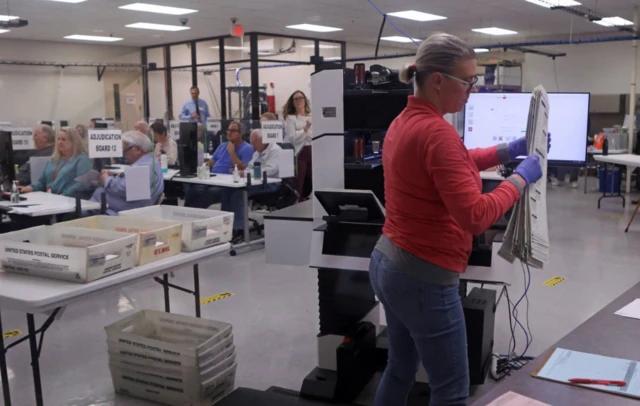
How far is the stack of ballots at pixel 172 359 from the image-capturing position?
256 cm

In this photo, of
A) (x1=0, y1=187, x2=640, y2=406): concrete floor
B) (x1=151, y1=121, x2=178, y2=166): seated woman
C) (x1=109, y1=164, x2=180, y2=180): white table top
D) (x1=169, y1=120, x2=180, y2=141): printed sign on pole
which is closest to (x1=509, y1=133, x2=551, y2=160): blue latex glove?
(x1=0, y1=187, x2=640, y2=406): concrete floor

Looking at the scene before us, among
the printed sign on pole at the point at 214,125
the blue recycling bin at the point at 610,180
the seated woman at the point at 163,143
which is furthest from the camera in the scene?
the blue recycling bin at the point at 610,180

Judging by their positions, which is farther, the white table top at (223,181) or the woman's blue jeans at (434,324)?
the white table top at (223,181)

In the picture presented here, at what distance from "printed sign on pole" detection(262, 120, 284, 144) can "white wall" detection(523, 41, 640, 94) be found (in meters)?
6.63

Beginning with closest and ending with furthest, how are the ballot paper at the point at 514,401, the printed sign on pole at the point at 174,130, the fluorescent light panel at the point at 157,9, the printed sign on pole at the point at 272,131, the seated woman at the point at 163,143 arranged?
the ballot paper at the point at 514,401 → the printed sign on pole at the point at 272,131 → the seated woman at the point at 163,143 → the printed sign on pole at the point at 174,130 → the fluorescent light panel at the point at 157,9

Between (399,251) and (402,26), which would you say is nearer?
(399,251)

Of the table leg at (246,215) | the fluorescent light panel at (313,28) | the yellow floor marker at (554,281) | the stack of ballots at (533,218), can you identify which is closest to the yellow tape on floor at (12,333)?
the table leg at (246,215)

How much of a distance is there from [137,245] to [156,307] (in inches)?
73.8

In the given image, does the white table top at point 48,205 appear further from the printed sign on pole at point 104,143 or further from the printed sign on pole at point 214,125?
the printed sign on pole at point 214,125

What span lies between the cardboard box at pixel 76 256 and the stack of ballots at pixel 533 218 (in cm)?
134

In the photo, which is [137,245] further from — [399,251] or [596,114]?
[596,114]

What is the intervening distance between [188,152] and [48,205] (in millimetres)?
1775

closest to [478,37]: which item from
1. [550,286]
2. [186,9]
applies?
[186,9]

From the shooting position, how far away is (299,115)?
703 centimetres
